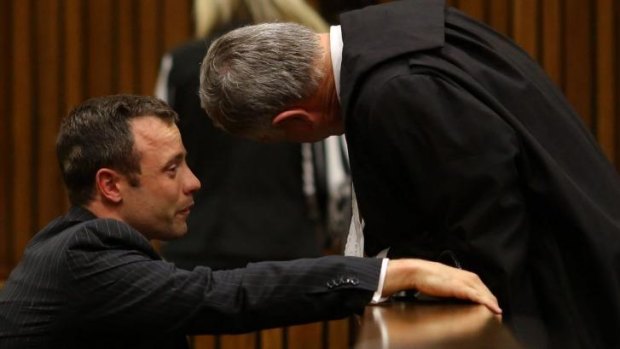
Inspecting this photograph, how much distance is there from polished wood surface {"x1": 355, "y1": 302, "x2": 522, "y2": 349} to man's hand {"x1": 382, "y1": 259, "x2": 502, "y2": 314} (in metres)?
0.02

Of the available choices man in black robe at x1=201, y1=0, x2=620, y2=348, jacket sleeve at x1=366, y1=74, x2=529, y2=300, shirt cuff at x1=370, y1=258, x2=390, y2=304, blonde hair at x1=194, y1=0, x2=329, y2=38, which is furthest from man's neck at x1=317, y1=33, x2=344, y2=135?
blonde hair at x1=194, y1=0, x2=329, y2=38

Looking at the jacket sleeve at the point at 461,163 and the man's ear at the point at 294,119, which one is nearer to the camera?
the jacket sleeve at the point at 461,163

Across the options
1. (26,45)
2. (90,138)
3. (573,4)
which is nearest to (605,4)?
(573,4)

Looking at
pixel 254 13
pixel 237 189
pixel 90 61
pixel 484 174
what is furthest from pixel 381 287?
pixel 90 61

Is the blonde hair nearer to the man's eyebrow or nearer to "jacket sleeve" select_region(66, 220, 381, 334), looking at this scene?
the man's eyebrow

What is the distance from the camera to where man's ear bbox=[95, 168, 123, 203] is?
8.54 feet

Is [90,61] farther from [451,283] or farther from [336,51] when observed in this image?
[451,283]

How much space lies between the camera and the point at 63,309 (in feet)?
7.70

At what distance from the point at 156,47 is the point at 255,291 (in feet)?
9.05

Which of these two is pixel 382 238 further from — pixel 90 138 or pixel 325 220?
pixel 325 220

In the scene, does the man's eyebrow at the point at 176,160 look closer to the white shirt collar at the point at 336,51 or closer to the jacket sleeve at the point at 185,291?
the jacket sleeve at the point at 185,291

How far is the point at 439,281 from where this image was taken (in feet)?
6.64

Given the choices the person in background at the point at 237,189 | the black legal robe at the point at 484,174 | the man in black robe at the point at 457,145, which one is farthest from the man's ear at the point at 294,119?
the person in background at the point at 237,189

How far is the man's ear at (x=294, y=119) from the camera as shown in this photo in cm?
231
